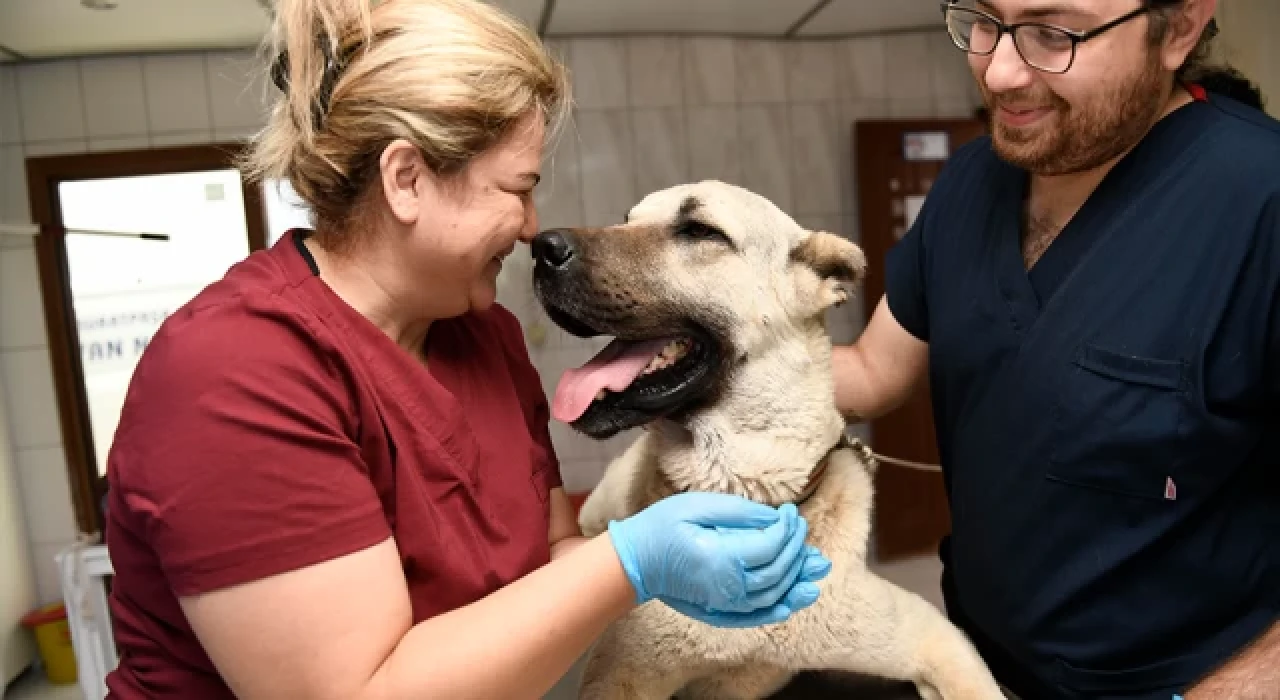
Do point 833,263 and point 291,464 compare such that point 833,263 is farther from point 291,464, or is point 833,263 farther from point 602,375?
point 291,464

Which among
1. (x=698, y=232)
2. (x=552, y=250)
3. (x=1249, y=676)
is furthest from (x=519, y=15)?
(x=1249, y=676)

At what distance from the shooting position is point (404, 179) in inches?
32.7

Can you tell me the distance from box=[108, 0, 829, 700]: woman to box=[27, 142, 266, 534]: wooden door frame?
2.65 metres

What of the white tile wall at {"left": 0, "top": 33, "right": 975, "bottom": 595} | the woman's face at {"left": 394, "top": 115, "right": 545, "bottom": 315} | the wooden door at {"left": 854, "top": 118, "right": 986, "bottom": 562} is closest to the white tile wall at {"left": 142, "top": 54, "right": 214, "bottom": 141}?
the white tile wall at {"left": 0, "top": 33, "right": 975, "bottom": 595}

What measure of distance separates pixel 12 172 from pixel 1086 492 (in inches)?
148

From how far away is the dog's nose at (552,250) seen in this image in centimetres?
97

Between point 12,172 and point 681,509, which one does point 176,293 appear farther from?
point 681,509

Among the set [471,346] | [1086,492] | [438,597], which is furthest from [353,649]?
→ [1086,492]

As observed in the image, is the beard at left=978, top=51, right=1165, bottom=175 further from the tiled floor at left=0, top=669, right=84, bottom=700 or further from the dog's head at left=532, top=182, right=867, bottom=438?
the tiled floor at left=0, top=669, right=84, bottom=700

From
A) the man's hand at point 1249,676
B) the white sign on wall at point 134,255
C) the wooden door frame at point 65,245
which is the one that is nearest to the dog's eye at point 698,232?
the man's hand at point 1249,676

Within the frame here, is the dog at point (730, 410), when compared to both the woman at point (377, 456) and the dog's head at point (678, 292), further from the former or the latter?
the woman at point (377, 456)

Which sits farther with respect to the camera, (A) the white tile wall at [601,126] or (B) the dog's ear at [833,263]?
(A) the white tile wall at [601,126]

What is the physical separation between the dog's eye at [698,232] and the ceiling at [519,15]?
1873mm

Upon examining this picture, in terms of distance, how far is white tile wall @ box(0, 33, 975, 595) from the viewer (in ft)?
10.5
